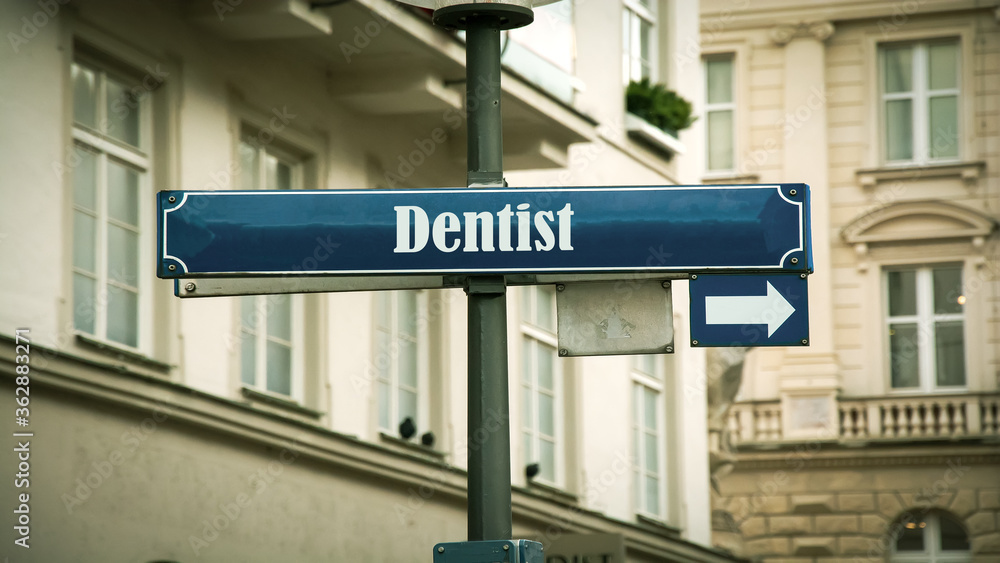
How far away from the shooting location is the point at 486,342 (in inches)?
175

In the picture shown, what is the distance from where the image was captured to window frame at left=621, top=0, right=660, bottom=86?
64.9 ft

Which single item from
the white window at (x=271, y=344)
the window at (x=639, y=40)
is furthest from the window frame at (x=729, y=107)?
the white window at (x=271, y=344)

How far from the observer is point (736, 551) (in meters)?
24.8

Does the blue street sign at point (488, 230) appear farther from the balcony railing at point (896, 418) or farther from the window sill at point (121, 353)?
the balcony railing at point (896, 418)

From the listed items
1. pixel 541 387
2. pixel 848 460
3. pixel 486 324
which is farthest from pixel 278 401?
pixel 848 460

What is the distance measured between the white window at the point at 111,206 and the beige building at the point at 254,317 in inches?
0.7

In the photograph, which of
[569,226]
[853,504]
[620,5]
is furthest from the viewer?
[853,504]

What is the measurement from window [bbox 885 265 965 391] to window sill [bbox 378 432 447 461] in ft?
67.4

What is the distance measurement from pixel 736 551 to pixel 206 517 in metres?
14.6

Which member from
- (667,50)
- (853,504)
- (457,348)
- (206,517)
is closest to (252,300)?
(206,517)

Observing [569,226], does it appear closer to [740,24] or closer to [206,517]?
[206,517]

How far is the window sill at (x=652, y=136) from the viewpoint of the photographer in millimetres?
19484

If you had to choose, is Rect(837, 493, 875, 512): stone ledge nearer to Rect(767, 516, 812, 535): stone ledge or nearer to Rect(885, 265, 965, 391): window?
Rect(767, 516, 812, 535): stone ledge

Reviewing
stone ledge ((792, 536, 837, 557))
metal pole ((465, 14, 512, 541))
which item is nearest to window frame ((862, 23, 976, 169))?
stone ledge ((792, 536, 837, 557))
